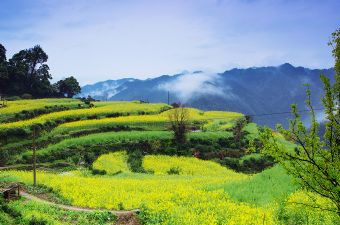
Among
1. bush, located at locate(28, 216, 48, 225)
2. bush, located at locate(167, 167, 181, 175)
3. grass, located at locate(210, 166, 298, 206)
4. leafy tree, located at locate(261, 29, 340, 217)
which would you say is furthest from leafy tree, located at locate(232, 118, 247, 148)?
leafy tree, located at locate(261, 29, 340, 217)

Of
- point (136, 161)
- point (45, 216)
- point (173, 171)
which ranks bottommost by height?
point (173, 171)

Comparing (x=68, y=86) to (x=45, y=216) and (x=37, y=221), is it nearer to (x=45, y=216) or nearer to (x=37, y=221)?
(x=45, y=216)

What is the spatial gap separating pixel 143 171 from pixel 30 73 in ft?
240

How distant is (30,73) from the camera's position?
114 metres

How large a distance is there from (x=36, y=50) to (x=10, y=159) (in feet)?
236

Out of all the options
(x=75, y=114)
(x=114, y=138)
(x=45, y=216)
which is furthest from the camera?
(x=75, y=114)

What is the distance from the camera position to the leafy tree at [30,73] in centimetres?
10862

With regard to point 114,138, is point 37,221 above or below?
below

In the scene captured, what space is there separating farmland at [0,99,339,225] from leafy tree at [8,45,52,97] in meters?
32.9

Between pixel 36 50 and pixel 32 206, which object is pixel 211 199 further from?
pixel 36 50

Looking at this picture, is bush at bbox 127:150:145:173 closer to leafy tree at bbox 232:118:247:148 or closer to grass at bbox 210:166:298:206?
leafy tree at bbox 232:118:247:148

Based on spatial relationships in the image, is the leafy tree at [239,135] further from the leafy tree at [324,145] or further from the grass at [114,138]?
the leafy tree at [324,145]

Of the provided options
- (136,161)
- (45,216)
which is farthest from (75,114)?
(45,216)

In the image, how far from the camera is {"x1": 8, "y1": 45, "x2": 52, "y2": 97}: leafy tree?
109 metres
